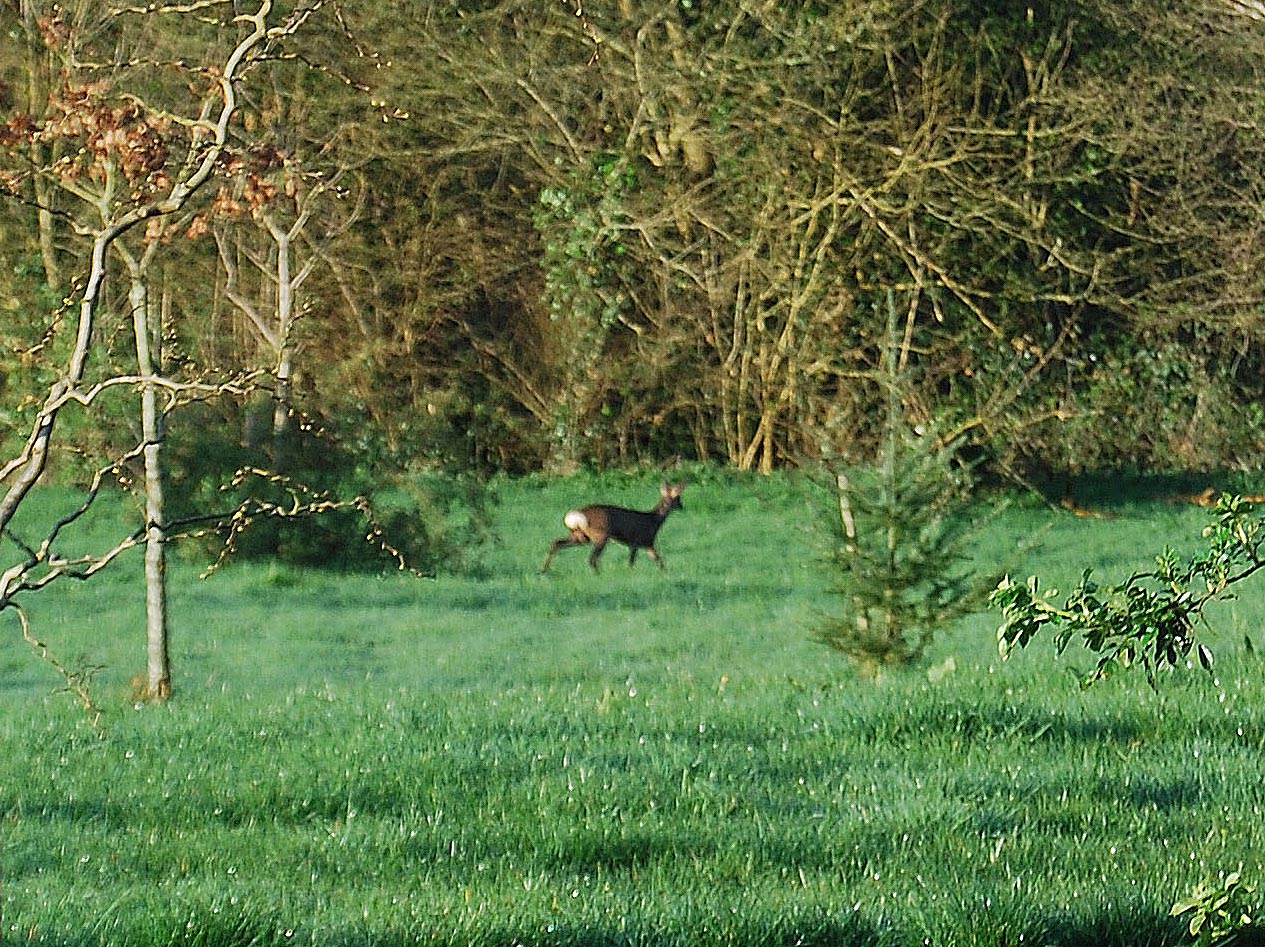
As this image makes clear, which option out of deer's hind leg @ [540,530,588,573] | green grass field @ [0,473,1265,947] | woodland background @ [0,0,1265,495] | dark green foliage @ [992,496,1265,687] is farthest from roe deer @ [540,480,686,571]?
dark green foliage @ [992,496,1265,687]

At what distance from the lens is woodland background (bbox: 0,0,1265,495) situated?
20.9 m

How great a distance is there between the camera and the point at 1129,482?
2205 cm

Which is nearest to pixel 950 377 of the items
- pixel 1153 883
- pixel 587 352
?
pixel 587 352

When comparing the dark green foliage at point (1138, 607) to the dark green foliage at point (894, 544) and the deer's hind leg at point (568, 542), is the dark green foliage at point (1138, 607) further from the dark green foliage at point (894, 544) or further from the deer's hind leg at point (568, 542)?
the deer's hind leg at point (568, 542)

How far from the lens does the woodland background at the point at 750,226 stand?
20906 mm

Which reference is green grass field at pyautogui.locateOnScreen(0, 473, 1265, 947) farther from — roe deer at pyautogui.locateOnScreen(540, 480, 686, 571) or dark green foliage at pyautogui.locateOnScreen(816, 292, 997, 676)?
roe deer at pyautogui.locateOnScreen(540, 480, 686, 571)

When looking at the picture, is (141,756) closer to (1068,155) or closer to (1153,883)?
(1153,883)

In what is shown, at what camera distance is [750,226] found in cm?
2159

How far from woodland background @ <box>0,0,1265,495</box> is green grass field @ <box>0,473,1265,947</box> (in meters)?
10.4

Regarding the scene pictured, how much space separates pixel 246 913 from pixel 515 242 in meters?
18.7

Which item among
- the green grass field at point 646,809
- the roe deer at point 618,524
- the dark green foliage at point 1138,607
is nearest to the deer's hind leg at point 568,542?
the roe deer at point 618,524

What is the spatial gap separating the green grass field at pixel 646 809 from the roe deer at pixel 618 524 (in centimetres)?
543

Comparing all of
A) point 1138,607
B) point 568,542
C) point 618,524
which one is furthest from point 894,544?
point 568,542

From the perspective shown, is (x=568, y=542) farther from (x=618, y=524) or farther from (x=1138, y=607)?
(x=1138, y=607)
